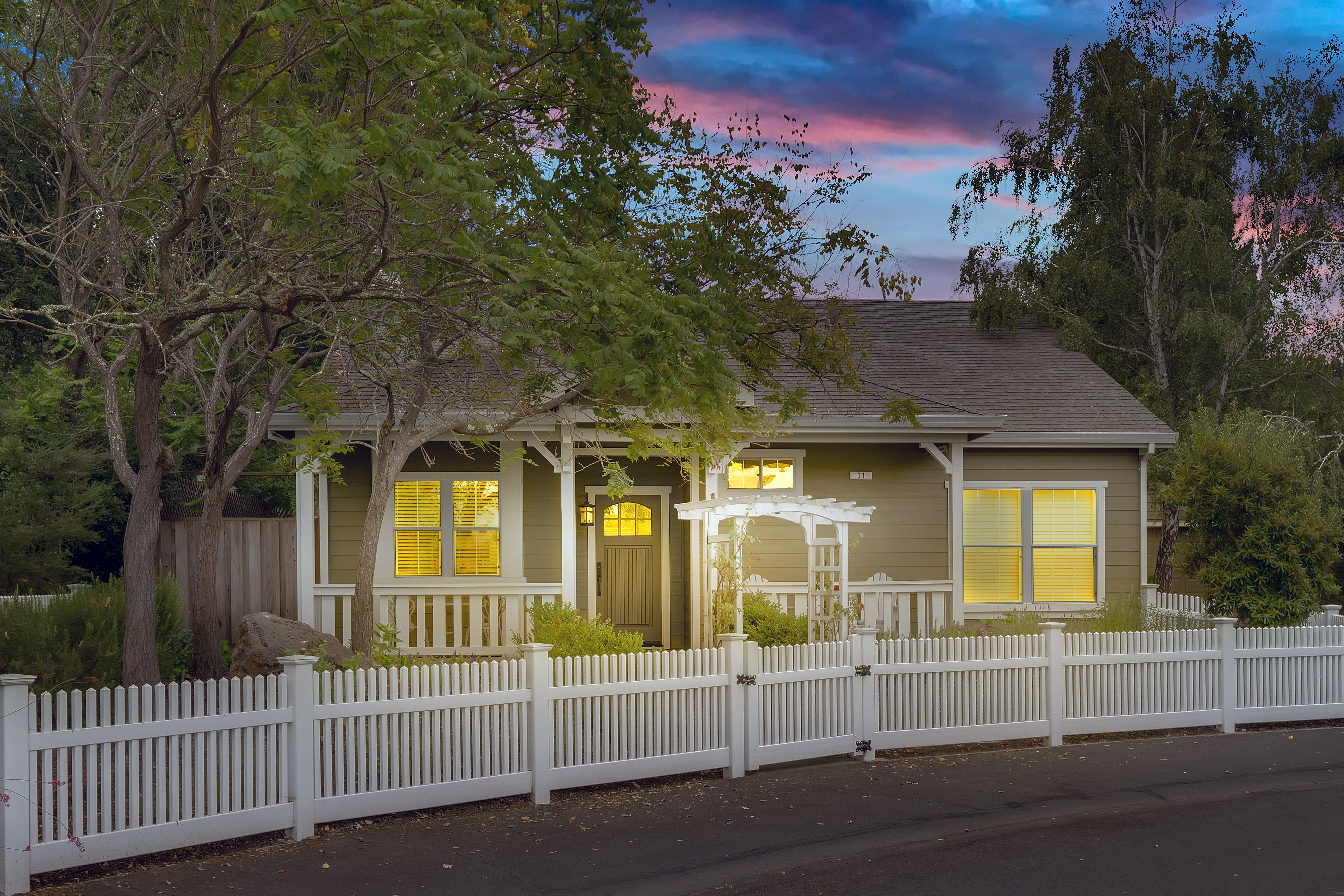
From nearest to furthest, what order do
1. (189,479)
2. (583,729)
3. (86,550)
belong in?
(583,729) < (86,550) < (189,479)

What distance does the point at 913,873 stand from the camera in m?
6.77

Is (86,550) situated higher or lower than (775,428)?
lower

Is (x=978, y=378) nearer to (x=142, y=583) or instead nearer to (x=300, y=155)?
(x=142, y=583)

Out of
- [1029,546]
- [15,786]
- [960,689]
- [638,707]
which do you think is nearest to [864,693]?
[960,689]

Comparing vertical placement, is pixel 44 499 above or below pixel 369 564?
above

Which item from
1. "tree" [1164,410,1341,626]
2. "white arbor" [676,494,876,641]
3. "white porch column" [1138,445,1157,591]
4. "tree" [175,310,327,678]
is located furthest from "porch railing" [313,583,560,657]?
"white porch column" [1138,445,1157,591]

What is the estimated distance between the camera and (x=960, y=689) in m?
10.4

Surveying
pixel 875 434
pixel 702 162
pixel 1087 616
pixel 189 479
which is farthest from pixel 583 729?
pixel 189 479

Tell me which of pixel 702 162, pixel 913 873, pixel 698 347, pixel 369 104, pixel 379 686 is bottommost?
pixel 913 873

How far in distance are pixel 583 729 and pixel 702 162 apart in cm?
590

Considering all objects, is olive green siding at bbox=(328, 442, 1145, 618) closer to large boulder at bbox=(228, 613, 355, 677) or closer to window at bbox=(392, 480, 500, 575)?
window at bbox=(392, 480, 500, 575)

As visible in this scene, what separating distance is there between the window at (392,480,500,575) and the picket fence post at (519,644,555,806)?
6508mm

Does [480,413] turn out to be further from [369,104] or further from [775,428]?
[369,104]

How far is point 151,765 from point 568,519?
6.86m
